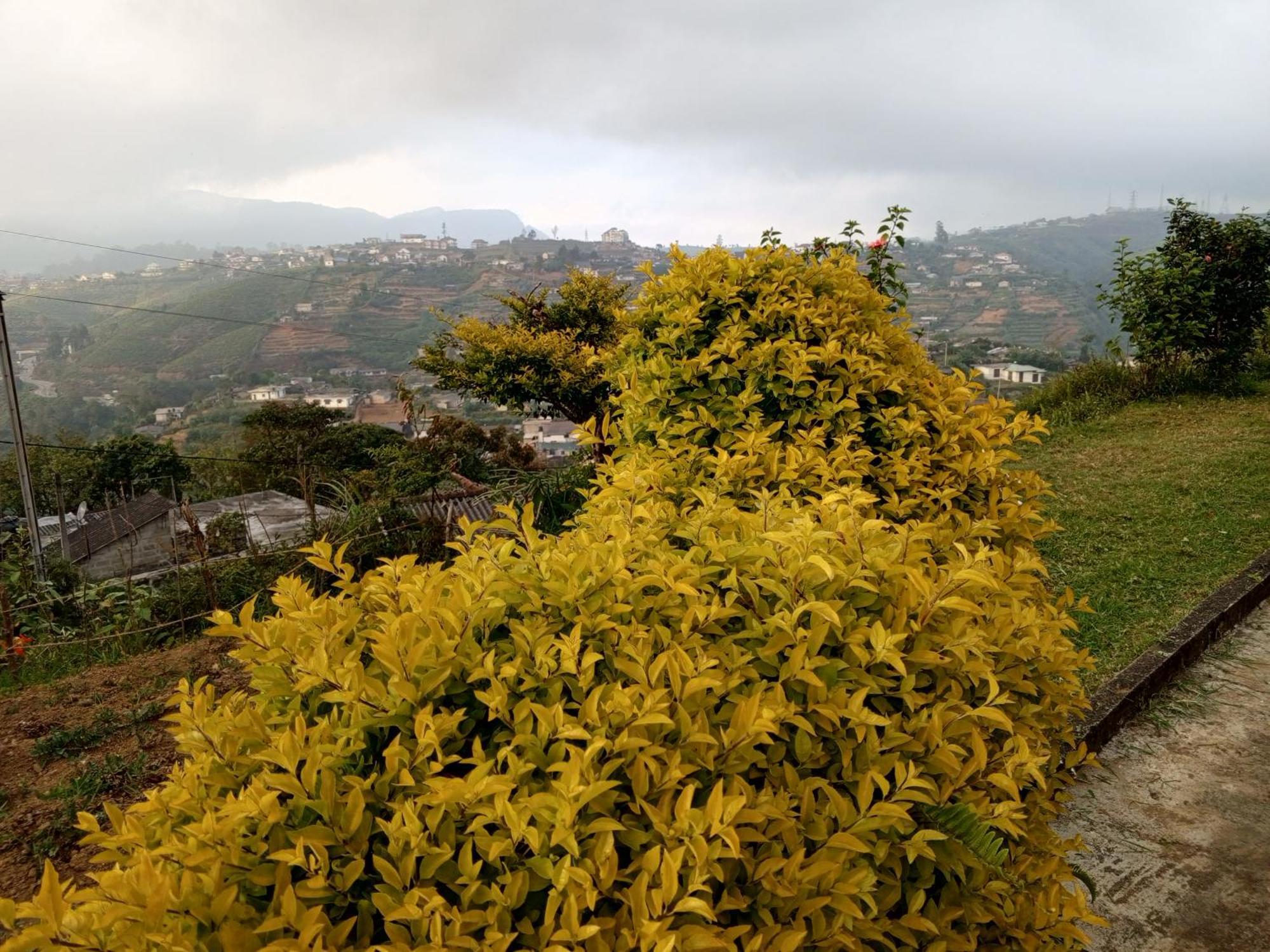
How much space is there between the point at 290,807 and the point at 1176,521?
21.0ft

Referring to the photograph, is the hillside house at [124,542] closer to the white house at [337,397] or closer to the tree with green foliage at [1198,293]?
the tree with green foliage at [1198,293]

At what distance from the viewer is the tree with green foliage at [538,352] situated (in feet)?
41.9

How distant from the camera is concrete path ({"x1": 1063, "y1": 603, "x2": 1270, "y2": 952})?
236 cm

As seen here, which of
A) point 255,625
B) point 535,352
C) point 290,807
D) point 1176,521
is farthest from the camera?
point 535,352

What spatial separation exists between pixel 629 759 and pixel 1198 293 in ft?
34.7

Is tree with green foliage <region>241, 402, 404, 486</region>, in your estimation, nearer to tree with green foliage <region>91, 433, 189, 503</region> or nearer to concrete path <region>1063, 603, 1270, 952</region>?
tree with green foliage <region>91, 433, 189, 503</region>

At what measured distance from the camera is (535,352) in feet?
41.8

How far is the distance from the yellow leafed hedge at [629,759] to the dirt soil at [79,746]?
1531mm

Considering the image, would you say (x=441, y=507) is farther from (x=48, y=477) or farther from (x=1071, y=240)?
(x=1071, y=240)

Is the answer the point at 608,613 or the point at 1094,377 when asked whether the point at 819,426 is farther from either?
the point at 1094,377

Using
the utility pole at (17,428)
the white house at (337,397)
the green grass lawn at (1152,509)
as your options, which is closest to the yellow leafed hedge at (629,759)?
the green grass lawn at (1152,509)

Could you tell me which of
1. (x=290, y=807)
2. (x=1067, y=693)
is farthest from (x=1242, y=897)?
(x=290, y=807)

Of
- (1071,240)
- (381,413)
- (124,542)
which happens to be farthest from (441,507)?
(1071,240)

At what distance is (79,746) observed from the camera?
3227mm
